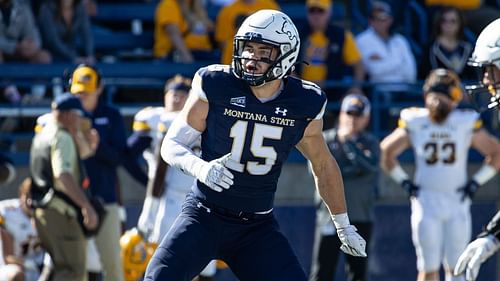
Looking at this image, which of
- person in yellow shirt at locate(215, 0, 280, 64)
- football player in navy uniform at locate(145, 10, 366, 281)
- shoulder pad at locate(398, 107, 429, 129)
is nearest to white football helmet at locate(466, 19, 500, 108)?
football player in navy uniform at locate(145, 10, 366, 281)

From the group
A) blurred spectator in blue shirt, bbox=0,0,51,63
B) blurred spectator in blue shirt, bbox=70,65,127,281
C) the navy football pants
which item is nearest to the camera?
the navy football pants

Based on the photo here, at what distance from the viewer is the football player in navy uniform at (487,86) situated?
22.0 feet

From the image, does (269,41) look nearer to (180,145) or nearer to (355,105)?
(180,145)

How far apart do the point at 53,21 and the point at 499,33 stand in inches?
209

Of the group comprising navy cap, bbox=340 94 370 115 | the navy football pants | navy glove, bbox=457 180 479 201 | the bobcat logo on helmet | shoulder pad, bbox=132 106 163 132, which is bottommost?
the bobcat logo on helmet

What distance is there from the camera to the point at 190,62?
11.2m

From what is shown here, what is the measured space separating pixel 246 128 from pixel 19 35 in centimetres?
503

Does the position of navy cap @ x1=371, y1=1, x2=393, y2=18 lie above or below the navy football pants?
above

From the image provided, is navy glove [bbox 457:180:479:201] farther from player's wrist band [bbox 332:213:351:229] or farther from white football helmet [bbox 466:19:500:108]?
player's wrist band [bbox 332:213:351:229]

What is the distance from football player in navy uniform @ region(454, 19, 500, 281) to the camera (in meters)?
6.71

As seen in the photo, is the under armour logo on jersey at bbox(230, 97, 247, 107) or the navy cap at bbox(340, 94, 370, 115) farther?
the navy cap at bbox(340, 94, 370, 115)

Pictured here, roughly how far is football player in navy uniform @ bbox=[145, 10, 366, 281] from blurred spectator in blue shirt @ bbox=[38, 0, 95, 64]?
4785 mm

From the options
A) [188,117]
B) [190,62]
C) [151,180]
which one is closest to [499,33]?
[188,117]

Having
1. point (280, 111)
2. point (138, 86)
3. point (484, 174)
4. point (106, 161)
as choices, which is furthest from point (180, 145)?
point (138, 86)
